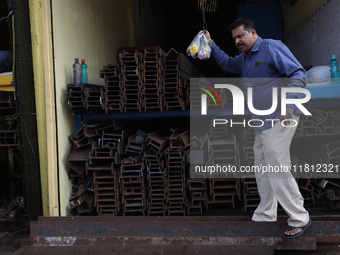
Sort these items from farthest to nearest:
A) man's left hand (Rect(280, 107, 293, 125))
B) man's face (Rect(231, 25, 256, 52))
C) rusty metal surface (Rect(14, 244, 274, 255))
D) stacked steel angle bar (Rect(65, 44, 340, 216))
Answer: stacked steel angle bar (Rect(65, 44, 340, 216))
man's face (Rect(231, 25, 256, 52))
rusty metal surface (Rect(14, 244, 274, 255))
man's left hand (Rect(280, 107, 293, 125))

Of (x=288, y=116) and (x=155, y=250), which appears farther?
(x=155, y=250)

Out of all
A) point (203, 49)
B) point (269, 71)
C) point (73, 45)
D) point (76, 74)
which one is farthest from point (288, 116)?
point (73, 45)

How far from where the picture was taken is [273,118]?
9.25ft

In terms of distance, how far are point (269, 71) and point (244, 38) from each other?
412mm

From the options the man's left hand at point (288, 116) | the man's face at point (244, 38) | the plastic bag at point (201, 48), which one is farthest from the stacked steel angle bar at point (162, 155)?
the man's left hand at point (288, 116)

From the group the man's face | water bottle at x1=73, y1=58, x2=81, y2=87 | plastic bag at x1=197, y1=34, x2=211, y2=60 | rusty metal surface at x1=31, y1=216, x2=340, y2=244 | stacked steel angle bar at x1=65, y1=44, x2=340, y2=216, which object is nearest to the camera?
the man's face

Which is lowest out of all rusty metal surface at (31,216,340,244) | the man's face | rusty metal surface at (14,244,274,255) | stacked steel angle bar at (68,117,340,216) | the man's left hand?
rusty metal surface at (14,244,274,255)

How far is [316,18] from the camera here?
5164mm

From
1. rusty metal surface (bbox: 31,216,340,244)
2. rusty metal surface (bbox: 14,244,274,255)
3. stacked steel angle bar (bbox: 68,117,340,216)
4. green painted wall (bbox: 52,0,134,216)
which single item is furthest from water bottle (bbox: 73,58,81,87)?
rusty metal surface (bbox: 14,244,274,255)

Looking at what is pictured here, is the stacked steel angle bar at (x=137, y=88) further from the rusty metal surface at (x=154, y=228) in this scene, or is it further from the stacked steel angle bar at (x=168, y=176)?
the rusty metal surface at (x=154, y=228)

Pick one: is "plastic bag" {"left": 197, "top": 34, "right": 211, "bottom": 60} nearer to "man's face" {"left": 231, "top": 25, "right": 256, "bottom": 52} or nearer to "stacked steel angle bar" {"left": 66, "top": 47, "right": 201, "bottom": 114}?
"stacked steel angle bar" {"left": 66, "top": 47, "right": 201, "bottom": 114}

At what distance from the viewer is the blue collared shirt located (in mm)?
2723

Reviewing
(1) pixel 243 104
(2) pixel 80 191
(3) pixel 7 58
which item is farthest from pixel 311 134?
(3) pixel 7 58

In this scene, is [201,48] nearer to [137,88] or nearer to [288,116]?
[137,88]
